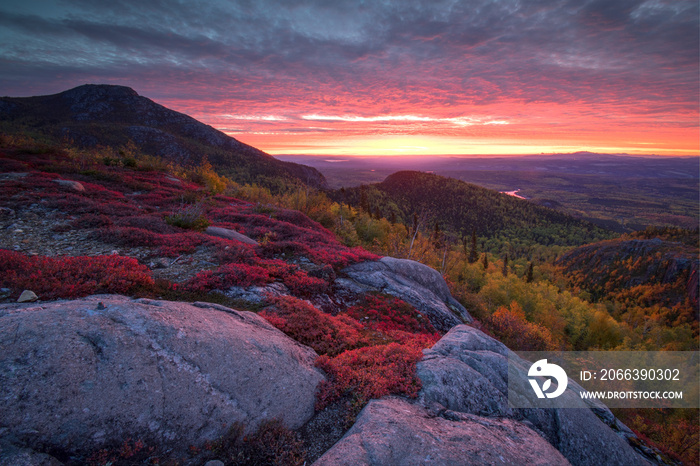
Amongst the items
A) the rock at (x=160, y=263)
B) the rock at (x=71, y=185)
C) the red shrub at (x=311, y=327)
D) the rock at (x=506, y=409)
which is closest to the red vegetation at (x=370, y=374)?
the rock at (x=506, y=409)

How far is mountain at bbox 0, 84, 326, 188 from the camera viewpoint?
115 meters

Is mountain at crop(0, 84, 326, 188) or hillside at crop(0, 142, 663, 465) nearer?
hillside at crop(0, 142, 663, 465)

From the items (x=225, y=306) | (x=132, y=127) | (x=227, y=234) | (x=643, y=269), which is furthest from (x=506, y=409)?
(x=643, y=269)

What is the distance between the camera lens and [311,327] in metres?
9.38

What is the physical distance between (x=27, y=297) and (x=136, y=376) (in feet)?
14.7

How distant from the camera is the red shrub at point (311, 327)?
29.0ft

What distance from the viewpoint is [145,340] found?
5.54m

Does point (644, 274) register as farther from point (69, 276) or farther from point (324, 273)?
point (69, 276)

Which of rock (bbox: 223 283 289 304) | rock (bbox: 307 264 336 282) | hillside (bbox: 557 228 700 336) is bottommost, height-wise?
hillside (bbox: 557 228 700 336)

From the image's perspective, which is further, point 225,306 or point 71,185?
point 71,185

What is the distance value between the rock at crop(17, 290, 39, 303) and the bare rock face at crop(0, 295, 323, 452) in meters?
0.82

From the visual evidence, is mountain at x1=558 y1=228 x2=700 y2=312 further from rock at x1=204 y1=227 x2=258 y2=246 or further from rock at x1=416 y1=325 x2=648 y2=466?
rock at x1=204 y1=227 x2=258 y2=246

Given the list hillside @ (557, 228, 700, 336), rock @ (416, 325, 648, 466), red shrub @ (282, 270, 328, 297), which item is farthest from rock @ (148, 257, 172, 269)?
hillside @ (557, 228, 700, 336)

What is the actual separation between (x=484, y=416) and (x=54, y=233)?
18733mm
